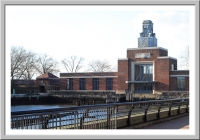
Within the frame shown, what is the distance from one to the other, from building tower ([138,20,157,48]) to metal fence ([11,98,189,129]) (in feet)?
179

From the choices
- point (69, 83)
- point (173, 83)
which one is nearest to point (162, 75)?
point (173, 83)

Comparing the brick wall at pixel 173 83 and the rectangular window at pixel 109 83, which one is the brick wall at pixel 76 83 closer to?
the rectangular window at pixel 109 83

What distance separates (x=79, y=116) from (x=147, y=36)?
193 feet

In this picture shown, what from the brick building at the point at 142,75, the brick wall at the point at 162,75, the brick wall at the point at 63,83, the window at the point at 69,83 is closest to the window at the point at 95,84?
the brick building at the point at 142,75

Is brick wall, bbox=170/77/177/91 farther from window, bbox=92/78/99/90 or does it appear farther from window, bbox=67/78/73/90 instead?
window, bbox=67/78/73/90

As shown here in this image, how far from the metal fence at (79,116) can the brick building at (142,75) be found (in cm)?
4906

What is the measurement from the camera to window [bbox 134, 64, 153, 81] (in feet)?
209

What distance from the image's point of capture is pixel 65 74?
7094cm

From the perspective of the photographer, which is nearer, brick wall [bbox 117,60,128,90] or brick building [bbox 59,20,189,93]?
brick building [bbox 59,20,189,93]

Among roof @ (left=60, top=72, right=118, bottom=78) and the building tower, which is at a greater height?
the building tower

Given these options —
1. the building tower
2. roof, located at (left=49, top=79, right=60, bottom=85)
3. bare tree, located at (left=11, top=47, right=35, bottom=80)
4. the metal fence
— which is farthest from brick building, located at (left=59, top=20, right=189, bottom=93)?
the metal fence

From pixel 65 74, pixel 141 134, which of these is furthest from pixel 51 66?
pixel 141 134

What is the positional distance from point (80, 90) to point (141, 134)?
62.6m

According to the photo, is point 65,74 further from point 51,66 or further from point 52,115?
point 52,115
